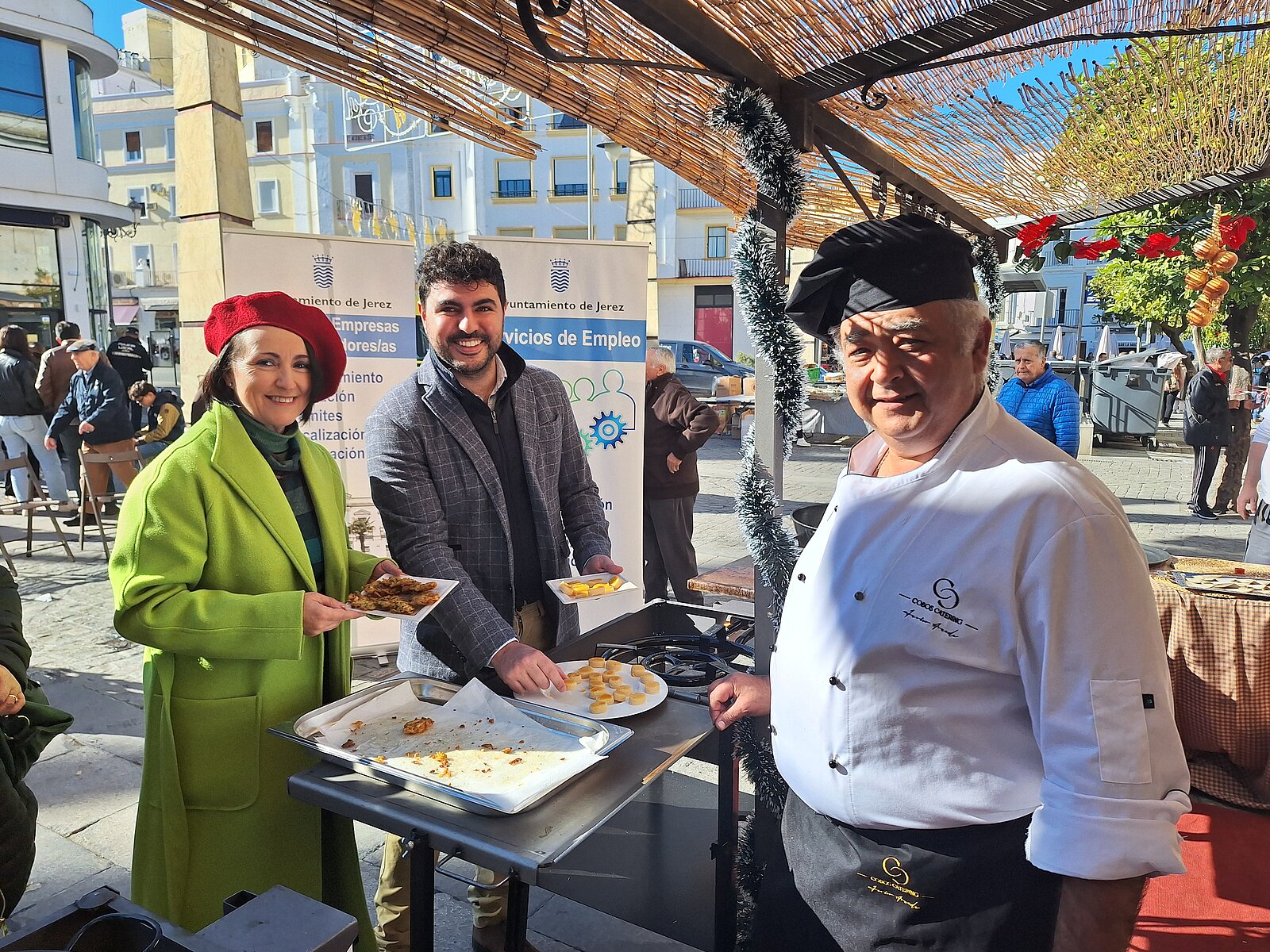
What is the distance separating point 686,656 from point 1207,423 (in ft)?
30.2

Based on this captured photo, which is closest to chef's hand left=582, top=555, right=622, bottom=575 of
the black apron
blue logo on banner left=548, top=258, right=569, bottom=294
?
the black apron

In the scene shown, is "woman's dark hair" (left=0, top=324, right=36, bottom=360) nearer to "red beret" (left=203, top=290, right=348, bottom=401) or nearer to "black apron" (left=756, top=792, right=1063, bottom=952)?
"red beret" (left=203, top=290, right=348, bottom=401)

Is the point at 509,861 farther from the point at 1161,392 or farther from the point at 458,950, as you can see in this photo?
the point at 1161,392

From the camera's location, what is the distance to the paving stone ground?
9.56 ft

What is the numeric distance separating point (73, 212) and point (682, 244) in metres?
23.2

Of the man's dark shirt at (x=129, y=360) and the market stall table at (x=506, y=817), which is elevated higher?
the man's dark shirt at (x=129, y=360)

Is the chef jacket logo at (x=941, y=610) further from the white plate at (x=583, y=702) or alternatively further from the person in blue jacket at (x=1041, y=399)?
the person in blue jacket at (x=1041, y=399)

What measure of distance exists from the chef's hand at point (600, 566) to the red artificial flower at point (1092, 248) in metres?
2.96

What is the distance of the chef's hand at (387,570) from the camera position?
92.5 inches

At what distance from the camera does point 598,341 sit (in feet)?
17.3

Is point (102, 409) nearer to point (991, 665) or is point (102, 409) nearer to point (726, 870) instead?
point (726, 870)

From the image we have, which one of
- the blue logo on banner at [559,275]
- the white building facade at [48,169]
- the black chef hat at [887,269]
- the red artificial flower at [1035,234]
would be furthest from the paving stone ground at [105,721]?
the white building facade at [48,169]

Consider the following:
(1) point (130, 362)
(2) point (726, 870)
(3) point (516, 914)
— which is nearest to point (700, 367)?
(1) point (130, 362)

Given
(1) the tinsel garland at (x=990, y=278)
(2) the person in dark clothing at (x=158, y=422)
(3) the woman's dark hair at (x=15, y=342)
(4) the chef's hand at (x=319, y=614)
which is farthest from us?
(3) the woman's dark hair at (x=15, y=342)
